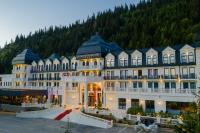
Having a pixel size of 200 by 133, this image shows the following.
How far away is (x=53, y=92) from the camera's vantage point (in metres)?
63.5

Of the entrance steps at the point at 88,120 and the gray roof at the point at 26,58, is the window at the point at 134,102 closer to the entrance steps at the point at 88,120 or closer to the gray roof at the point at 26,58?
the entrance steps at the point at 88,120

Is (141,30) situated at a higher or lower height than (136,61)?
higher

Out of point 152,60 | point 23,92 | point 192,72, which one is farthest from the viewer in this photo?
point 23,92

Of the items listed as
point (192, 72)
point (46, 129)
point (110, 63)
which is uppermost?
point (110, 63)

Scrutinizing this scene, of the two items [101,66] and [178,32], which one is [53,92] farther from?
[178,32]

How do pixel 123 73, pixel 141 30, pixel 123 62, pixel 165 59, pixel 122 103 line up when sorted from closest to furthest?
pixel 165 59, pixel 122 103, pixel 123 73, pixel 123 62, pixel 141 30

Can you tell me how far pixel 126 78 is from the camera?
5316 cm

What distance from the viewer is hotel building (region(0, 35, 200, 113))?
45.4 meters

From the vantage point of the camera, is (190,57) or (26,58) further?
(26,58)

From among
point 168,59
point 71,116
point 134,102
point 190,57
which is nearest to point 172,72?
point 168,59

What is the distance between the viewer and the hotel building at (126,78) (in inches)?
1788

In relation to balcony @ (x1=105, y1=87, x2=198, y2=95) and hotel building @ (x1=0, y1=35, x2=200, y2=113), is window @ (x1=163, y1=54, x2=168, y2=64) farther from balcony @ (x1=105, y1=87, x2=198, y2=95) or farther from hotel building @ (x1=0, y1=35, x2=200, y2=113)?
balcony @ (x1=105, y1=87, x2=198, y2=95)

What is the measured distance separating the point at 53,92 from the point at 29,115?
12400 mm

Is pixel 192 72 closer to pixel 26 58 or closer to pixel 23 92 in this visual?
pixel 23 92
